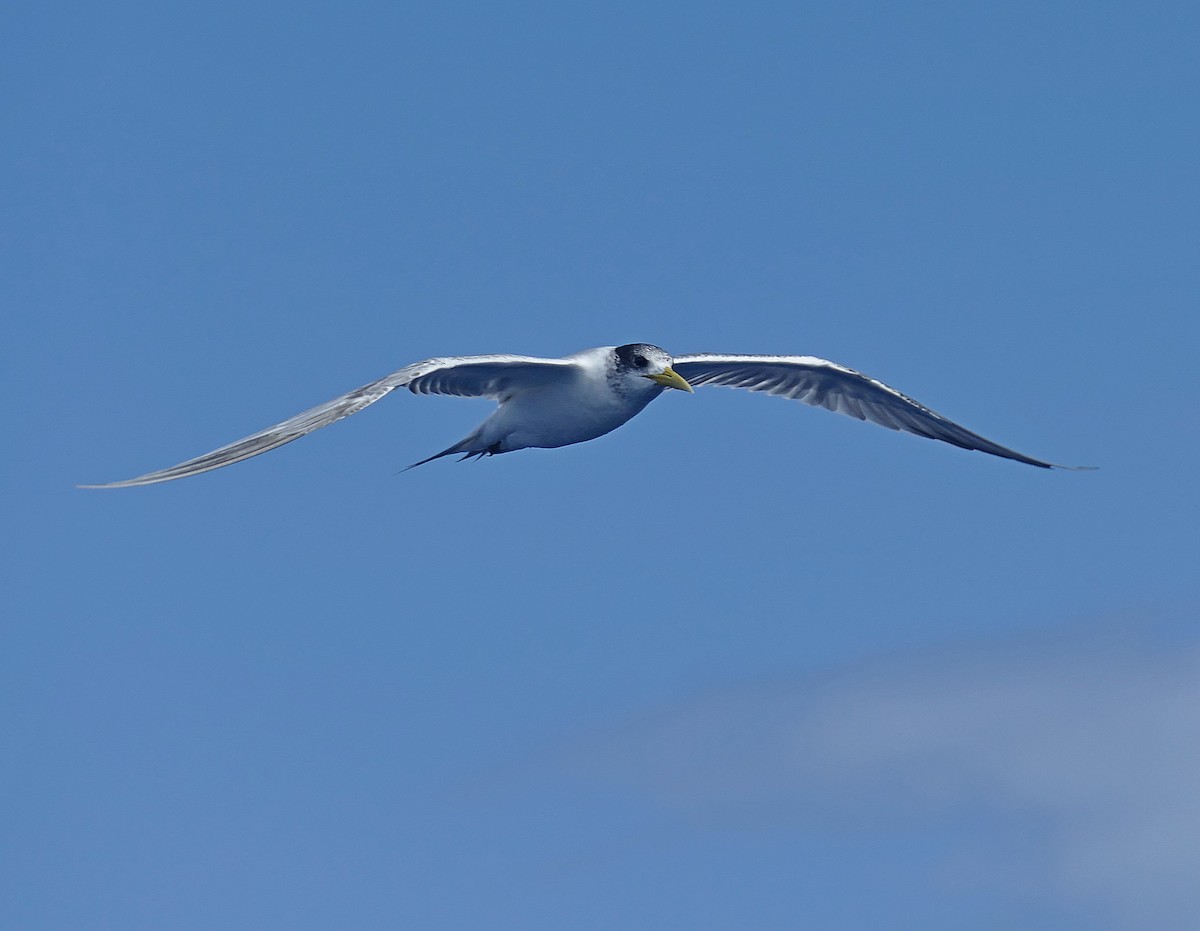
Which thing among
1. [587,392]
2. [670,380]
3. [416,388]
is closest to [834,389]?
[670,380]

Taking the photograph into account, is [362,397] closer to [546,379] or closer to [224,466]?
[224,466]

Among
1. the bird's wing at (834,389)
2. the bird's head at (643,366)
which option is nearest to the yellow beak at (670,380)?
the bird's head at (643,366)

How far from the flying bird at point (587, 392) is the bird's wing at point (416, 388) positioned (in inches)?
0.6

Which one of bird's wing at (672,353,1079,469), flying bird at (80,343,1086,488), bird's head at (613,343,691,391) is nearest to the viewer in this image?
flying bird at (80,343,1086,488)

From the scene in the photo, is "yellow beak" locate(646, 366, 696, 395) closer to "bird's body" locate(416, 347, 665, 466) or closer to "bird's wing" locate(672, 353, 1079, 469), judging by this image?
"bird's body" locate(416, 347, 665, 466)

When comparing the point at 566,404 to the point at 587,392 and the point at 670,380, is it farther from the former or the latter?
the point at 670,380

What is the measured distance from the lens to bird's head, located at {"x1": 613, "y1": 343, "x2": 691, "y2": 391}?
2216cm

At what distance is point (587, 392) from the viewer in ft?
73.4

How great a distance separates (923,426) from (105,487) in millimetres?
16833

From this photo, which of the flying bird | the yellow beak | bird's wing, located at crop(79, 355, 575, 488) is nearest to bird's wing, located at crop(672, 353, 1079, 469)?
the flying bird

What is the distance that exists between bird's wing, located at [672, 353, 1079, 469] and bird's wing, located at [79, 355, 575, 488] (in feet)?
12.0

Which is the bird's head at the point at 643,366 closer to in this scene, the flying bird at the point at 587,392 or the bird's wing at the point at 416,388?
the flying bird at the point at 587,392

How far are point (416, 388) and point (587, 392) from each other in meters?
2.86

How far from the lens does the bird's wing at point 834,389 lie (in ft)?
84.5
